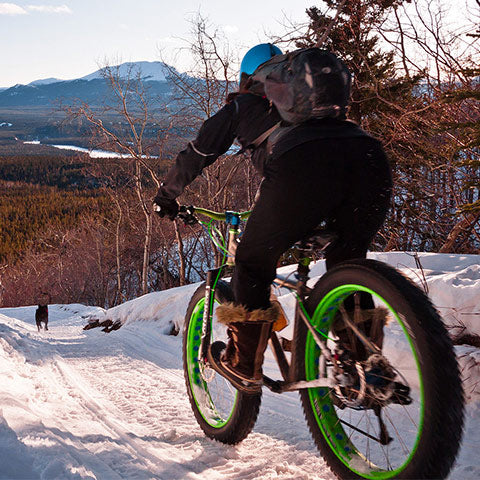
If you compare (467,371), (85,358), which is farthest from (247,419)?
(85,358)

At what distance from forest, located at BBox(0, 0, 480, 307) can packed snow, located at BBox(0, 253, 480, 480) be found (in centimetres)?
101

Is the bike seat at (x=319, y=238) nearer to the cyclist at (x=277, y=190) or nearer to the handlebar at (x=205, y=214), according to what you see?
the cyclist at (x=277, y=190)

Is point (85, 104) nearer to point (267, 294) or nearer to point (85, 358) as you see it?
point (85, 358)

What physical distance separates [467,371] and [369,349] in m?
2.03

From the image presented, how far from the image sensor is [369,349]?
1928mm

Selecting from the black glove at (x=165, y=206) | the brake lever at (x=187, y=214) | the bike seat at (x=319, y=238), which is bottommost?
the bike seat at (x=319, y=238)

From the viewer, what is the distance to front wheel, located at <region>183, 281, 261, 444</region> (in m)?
2.90

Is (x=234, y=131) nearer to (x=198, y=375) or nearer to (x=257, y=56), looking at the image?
(x=257, y=56)

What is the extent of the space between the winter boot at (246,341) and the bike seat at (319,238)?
44 cm

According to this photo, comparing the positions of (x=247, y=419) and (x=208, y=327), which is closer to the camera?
(x=247, y=419)

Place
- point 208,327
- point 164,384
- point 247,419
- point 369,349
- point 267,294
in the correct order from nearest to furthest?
1. point 369,349
2. point 267,294
3. point 247,419
4. point 208,327
5. point 164,384

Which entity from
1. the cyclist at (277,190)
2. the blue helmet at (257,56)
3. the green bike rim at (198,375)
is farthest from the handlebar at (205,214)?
the blue helmet at (257,56)

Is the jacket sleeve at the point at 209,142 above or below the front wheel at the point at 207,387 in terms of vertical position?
above

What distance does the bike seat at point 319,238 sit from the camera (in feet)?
7.12
